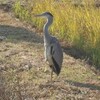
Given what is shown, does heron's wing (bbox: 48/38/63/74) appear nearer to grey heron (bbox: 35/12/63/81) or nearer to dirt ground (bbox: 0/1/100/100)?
grey heron (bbox: 35/12/63/81)

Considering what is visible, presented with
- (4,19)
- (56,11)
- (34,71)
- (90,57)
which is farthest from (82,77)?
(4,19)

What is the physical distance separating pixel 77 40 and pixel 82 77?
1.74 m

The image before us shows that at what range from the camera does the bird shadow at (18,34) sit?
9405 millimetres

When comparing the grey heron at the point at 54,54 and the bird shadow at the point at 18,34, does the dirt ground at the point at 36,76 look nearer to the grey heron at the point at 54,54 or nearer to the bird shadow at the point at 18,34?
the bird shadow at the point at 18,34

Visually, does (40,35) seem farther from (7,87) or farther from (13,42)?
(7,87)

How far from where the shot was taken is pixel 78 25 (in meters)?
9.12

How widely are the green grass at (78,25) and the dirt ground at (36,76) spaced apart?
417 millimetres

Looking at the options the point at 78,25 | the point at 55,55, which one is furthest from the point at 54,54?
the point at 78,25

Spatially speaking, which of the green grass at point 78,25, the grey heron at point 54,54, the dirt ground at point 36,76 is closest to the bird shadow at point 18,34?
the dirt ground at point 36,76

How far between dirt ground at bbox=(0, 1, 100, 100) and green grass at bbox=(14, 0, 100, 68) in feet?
1.37

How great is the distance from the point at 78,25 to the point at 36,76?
2.27 m

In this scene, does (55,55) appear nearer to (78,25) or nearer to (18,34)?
(78,25)

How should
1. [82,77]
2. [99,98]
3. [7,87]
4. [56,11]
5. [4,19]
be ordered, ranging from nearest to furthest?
[7,87], [99,98], [82,77], [56,11], [4,19]

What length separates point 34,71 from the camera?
24.2ft
